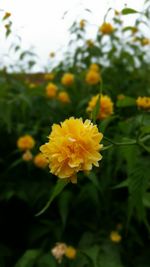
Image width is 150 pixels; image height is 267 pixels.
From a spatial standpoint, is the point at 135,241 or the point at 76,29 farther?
the point at 76,29

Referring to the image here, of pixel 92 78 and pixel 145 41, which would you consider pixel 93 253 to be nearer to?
pixel 92 78

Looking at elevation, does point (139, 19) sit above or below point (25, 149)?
above

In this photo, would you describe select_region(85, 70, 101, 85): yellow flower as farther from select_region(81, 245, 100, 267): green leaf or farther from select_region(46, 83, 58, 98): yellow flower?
select_region(81, 245, 100, 267): green leaf

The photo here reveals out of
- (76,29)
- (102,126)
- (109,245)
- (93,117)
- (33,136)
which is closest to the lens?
(93,117)

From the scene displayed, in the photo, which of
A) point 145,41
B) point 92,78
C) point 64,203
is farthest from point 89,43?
point 64,203

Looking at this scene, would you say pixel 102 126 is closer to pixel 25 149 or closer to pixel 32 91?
pixel 25 149

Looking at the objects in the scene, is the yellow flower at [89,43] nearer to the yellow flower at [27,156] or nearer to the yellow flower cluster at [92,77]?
the yellow flower cluster at [92,77]

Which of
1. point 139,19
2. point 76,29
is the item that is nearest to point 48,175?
point 139,19

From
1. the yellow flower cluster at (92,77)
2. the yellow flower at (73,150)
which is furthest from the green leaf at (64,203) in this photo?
the yellow flower at (73,150)
